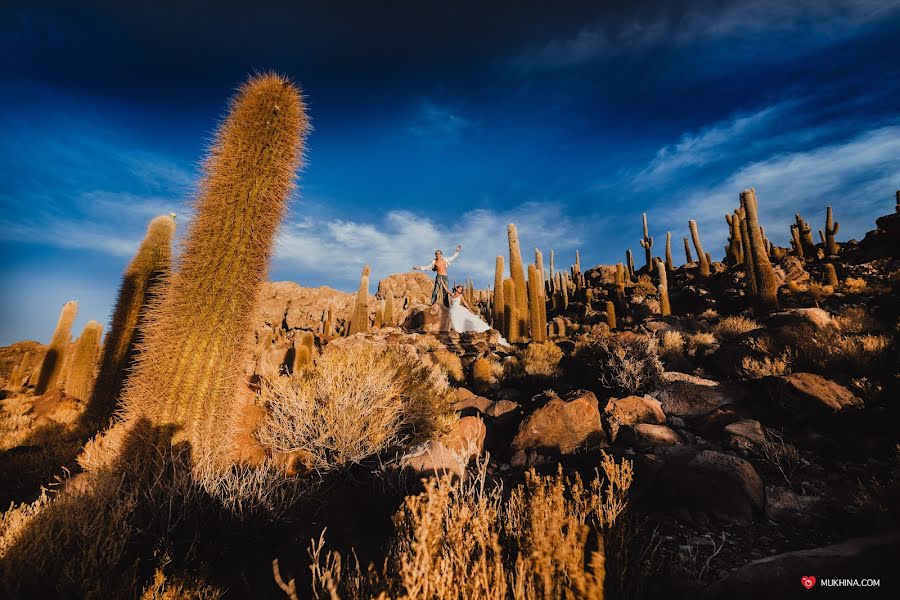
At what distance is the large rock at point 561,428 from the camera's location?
5738 millimetres

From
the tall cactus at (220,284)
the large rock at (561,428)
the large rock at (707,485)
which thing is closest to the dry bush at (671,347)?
the large rock at (561,428)

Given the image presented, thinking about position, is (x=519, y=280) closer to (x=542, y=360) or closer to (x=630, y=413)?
(x=542, y=360)

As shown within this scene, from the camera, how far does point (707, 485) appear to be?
3799 millimetres

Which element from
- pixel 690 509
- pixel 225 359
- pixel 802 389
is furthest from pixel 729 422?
pixel 225 359

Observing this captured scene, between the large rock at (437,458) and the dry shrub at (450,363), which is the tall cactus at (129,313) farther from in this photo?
the dry shrub at (450,363)

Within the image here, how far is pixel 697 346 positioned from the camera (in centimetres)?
1039

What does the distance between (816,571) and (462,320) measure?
17455mm

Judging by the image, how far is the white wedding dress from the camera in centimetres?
1929

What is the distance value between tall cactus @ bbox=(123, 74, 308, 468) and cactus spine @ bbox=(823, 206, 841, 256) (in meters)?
30.8

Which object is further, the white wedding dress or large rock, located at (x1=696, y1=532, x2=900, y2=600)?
the white wedding dress

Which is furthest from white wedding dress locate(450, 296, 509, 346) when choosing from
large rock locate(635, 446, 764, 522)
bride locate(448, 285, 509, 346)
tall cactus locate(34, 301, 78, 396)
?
tall cactus locate(34, 301, 78, 396)

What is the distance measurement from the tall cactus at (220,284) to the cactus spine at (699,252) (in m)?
27.0

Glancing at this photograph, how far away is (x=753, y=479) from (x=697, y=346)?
7.47 metres

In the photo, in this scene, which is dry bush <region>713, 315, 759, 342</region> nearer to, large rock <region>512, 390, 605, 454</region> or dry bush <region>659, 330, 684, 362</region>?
dry bush <region>659, 330, 684, 362</region>
